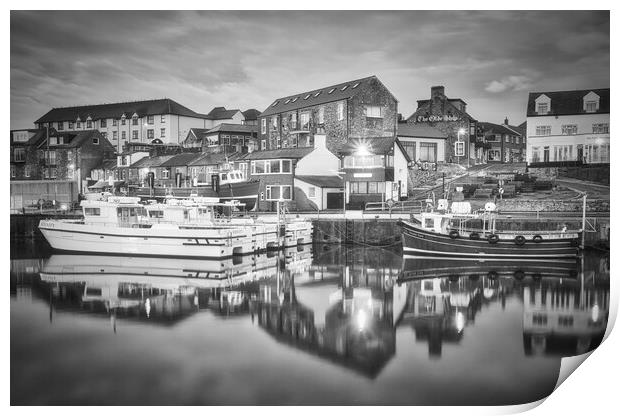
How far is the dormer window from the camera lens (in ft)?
23.7

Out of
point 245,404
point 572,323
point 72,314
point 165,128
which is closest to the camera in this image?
point 245,404

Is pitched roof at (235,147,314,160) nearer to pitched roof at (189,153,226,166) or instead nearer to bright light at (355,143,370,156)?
pitched roof at (189,153,226,166)

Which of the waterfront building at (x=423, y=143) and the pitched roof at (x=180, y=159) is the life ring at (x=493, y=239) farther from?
the pitched roof at (x=180, y=159)

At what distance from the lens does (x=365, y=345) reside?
21.9ft

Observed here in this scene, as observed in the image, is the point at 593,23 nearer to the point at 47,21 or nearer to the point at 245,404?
the point at 245,404

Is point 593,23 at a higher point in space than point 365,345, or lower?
higher

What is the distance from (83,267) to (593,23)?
462 inches

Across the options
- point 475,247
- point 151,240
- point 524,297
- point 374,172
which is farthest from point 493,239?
point 151,240

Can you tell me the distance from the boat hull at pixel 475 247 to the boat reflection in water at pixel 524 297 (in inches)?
9.6

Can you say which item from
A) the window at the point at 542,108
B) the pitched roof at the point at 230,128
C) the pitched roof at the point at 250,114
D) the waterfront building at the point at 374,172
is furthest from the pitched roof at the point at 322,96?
the window at the point at 542,108

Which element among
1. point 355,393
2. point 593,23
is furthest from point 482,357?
point 593,23

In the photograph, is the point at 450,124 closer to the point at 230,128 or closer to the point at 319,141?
the point at 319,141

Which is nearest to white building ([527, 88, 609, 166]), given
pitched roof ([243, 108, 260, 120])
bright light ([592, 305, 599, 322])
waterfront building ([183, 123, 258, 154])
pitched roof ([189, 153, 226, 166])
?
bright light ([592, 305, 599, 322])
